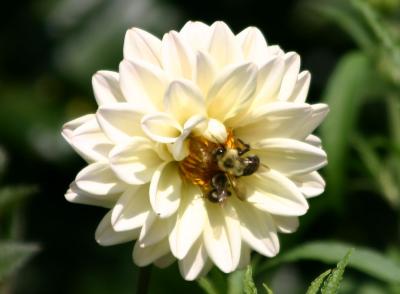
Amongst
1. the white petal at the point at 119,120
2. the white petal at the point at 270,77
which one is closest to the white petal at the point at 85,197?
the white petal at the point at 119,120

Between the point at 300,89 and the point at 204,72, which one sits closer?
the point at 204,72

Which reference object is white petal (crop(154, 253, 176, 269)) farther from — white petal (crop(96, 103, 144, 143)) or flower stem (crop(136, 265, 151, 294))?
white petal (crop(96, 103, 144, 143))

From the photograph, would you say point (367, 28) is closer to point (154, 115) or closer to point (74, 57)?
point (154, 115)

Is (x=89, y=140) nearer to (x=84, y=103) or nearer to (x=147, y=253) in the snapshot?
(x=147, y=253)

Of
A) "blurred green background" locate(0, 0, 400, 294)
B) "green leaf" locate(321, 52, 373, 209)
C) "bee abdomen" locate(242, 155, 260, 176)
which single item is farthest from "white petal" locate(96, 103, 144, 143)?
"blurred green background" locate(0, 0, 400, 294)

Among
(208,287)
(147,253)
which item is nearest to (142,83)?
(147,253)

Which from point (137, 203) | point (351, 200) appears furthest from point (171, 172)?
point (351, 200)
